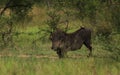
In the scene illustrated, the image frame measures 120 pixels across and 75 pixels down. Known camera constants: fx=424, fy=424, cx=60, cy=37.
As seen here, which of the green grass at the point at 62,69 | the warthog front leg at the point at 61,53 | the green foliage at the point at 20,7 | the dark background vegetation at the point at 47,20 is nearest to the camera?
the green grass at the point at 62,69

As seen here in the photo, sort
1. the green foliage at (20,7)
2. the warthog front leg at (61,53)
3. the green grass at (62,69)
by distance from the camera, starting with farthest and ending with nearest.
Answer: the green foliage at (20,7) < the warthog front leg at (61,53) < the green grass at (62,69)

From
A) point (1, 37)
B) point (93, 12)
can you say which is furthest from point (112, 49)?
point (1, 37)

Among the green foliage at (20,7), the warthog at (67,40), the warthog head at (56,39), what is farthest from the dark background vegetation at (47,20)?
the warthog head at (56,39)

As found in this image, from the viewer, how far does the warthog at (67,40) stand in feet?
45.9

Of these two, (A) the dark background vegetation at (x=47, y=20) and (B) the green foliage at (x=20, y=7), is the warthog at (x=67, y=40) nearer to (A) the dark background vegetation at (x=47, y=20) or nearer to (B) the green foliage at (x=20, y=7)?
(A) the dark background vegetation at (x=47, y=20)

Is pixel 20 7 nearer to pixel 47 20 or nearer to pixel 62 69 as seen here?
pixel 47 20

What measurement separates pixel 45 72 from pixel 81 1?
8.63m

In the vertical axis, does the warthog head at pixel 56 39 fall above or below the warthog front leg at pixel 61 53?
above

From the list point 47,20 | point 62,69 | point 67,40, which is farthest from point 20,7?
point 62,69

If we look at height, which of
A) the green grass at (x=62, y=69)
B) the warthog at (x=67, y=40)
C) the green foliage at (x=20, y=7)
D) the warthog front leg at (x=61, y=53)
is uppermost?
the green foliage at (x=20, y=7)

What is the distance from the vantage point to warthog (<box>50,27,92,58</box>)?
14.0 meters

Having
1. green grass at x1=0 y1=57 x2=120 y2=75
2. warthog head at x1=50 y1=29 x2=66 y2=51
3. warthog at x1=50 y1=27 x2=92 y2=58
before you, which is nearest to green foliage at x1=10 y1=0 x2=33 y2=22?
warthog at x1=50 y1=27 x2=92 y2=58

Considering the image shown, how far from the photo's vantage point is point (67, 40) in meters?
14.6

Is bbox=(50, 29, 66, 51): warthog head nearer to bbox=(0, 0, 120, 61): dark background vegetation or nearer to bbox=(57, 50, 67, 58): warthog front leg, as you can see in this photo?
bbox=(57, 50, 67, 58): warthog front leg
